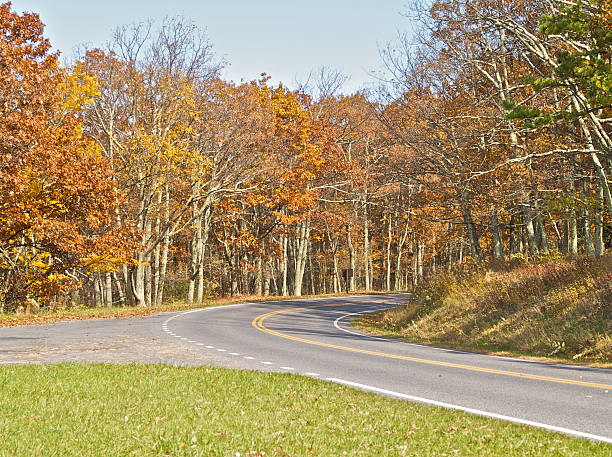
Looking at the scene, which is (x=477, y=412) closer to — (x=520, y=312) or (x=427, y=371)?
(x=427, y=371)

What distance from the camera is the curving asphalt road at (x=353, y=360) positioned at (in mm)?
8266

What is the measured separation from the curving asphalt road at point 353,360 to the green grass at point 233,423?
982 mm

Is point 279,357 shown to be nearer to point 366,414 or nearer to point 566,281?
point 366,414

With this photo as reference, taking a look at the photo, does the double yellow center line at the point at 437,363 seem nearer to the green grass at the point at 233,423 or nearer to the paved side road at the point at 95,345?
the paved side road at the point at 95,345

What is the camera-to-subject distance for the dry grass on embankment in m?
15.0

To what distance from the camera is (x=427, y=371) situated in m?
11.6

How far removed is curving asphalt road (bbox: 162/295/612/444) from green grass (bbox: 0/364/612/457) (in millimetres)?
903

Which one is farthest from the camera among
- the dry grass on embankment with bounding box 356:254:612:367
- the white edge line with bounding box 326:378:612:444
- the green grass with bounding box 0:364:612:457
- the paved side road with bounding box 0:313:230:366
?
the dry grass on embankment with bounding box 356:254:612:367

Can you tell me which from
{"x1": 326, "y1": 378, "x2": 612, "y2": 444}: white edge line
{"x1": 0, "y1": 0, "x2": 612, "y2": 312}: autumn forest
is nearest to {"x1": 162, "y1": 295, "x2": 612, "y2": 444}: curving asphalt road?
{"x1": 326, "y1": 378, "x2": 612, "y2": 444}: white edge line

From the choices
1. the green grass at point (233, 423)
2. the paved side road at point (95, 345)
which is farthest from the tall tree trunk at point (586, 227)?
the green grass at point (233, 423)

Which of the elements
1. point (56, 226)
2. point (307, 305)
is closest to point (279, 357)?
point (56, 226)

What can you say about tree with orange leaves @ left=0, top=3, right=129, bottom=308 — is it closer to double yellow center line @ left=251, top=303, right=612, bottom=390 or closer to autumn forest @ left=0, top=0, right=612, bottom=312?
autumn forest @ left=0, top=0, right=612, bottom=312

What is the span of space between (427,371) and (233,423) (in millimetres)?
5849

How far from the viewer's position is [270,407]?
25.0 feet
